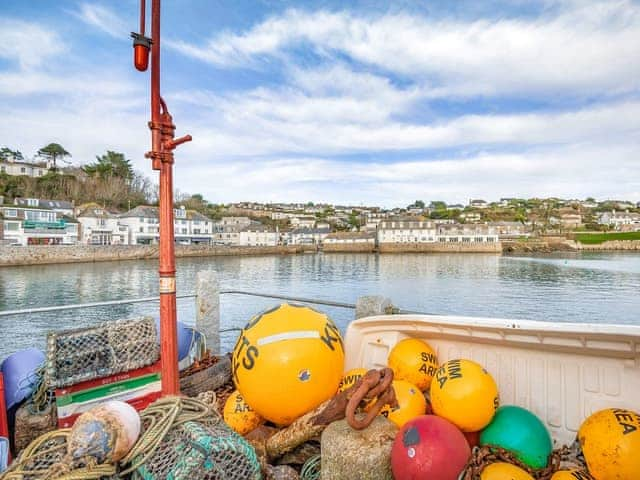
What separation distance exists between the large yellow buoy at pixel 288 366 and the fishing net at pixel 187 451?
1.85ft

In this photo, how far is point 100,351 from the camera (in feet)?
10.6

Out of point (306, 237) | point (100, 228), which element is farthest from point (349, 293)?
point (306, 237)

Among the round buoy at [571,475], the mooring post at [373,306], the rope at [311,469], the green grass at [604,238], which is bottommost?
the green grass at [604,238]

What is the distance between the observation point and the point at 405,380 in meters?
3.57

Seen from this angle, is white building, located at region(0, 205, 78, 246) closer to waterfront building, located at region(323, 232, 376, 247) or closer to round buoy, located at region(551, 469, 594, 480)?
waterfront building, located at region(323, 232, 376, 247)

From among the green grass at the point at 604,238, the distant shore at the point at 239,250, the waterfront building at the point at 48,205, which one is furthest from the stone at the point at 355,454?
the green grass at the point at 604,238

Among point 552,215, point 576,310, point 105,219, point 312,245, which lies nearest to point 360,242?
point 312,245

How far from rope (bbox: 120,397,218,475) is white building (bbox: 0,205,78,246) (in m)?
77.4

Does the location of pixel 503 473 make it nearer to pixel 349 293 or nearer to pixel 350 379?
pixel 350 379

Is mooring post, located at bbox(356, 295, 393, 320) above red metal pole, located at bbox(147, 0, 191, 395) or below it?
below

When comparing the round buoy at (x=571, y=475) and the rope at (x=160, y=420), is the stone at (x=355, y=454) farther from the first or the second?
the round buoy at (x=571, y=475)

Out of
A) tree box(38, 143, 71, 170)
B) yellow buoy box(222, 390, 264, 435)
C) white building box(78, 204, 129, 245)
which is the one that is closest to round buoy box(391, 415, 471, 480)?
yellow buoy box(222, 390, 264, 435)

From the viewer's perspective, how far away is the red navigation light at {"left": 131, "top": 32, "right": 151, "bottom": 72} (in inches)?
113

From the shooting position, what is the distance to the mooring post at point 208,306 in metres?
Result: 5.89
